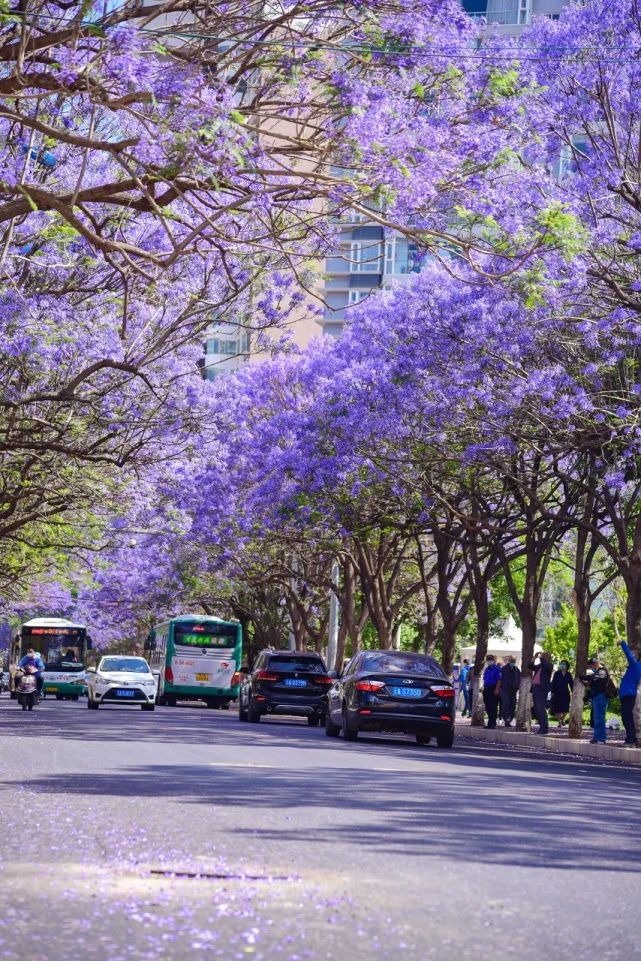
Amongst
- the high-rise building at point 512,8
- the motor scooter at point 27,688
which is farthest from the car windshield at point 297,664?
the high-rise building at point 512,8

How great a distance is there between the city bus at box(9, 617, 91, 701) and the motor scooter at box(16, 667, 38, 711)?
25662mm

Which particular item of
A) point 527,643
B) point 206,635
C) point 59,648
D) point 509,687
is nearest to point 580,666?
point 527,643

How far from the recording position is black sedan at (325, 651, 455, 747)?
A: 24531 mm

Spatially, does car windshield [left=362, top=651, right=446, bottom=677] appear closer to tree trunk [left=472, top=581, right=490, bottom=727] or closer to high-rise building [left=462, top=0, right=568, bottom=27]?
tree trunk [left=472, top=581, right=490, bottom=727]

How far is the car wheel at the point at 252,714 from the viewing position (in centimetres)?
3347

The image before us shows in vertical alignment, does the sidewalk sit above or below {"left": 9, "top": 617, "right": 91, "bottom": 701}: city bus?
below

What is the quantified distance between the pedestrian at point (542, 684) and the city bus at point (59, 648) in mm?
34800

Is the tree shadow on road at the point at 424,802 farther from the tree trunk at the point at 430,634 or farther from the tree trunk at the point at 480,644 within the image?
the tree trunk at the point at 430,634

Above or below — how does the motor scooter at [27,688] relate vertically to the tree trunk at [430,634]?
below

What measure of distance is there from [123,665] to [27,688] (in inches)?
228

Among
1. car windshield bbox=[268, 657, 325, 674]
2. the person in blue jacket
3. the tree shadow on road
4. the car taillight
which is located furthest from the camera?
car windshield bbox=[268, 657, 325, 674]

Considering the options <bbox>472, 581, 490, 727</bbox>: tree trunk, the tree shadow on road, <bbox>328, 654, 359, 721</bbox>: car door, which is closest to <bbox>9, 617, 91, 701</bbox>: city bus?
<bbox>472, 581, 490, 727</bbox>: tree trunk

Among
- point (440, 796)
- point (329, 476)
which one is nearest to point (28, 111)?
point (440, 796)

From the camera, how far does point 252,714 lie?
33594mm
